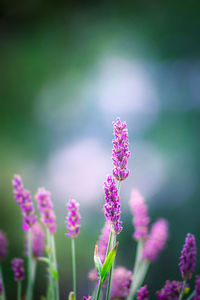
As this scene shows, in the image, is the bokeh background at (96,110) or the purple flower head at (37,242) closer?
the purple flower head at (37,242)

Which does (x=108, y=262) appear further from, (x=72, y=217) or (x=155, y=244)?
(x=155, y=244)

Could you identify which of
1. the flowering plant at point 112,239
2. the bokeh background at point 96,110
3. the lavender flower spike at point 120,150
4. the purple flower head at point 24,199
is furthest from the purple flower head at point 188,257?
the bokeh background at point 96,110

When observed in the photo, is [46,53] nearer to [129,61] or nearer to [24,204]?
[129,61]

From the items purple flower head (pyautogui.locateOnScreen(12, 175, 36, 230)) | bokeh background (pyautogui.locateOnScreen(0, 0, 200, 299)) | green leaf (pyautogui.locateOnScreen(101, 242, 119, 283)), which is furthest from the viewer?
bokeh background (pyautogui.locateOnScreen(0, 0, 200, 299))

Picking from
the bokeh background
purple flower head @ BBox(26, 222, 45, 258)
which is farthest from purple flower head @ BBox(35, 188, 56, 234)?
Answer: the bokeh background

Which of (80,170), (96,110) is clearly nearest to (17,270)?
(80,170)

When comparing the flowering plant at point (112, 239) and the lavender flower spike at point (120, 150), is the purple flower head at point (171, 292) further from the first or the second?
the lavender flower spike at point (120, 150)

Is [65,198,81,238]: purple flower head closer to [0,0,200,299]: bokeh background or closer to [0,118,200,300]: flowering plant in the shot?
[0,118,200,300]: flowering plant
